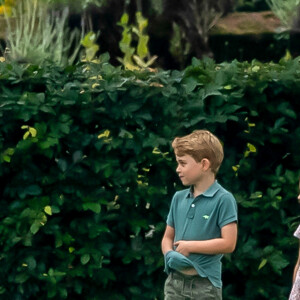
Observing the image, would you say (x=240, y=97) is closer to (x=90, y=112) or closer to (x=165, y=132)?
(x=165, y=132)

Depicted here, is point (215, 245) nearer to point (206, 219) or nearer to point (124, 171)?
point (206, 219)

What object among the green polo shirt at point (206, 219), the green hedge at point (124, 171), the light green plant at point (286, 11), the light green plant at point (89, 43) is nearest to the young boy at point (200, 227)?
the green polo shirt at point (206, 219)

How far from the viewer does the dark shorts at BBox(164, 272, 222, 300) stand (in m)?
4.35

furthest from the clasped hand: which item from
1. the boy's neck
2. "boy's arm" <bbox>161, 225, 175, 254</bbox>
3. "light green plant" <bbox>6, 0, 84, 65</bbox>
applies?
"light green plant" <bbox>6, 0, 84, 65</bbox>

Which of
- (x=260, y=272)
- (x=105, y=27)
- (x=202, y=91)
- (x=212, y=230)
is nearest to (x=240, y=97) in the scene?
(x=202, y=91)

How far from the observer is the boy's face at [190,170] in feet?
14.3

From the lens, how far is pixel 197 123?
5.60m

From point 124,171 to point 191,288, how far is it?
140cm

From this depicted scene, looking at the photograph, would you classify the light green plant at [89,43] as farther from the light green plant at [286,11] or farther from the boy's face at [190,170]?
the boy's face at [190,170]

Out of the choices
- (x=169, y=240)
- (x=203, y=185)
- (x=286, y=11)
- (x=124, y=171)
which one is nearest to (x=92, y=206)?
(x=124, y=171)

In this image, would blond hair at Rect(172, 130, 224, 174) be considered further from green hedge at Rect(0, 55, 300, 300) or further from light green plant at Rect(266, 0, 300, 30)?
light green plant at Rect(266, 0, 300, 30)

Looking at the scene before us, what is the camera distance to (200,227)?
14.2 feet

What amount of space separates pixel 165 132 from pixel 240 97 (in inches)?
19.0

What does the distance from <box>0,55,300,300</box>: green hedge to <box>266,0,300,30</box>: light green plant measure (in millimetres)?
6162
